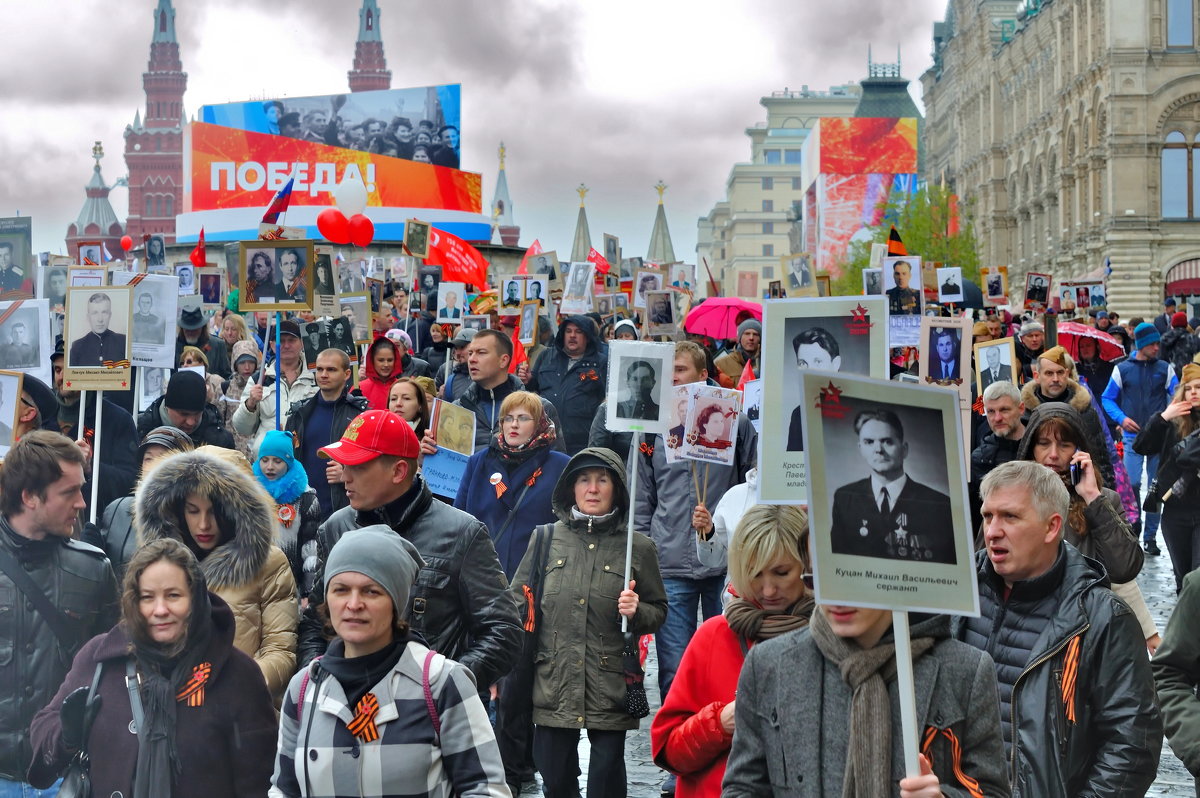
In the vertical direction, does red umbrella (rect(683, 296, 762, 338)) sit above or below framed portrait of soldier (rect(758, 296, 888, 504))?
above

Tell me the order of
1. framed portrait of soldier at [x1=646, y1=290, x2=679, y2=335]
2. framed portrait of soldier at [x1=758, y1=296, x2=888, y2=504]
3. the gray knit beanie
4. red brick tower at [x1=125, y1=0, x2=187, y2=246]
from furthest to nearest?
1. red brick tower at [x1=125, y1=0, x2=187, y2=246]
2. framed portrait of soldier at [x1=646, y1=290, x2=679, y2=335]
3. framed portrait of soldier at [x1=758, y1=296, x2=888, y2=504]
4. the gray knit beanie

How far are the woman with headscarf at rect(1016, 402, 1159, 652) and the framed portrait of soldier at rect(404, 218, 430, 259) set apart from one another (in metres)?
13.9

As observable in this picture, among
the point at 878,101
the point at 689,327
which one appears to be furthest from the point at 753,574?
the point at 878,101

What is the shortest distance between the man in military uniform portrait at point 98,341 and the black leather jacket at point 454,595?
3.88 meters

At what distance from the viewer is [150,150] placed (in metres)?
172

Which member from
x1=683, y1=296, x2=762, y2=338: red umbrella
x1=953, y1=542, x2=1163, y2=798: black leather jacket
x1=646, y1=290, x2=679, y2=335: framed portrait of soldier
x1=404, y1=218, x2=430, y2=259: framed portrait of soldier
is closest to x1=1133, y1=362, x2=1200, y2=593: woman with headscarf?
x1=953, y1=542, x2=1163, y2=798: black leather jacket

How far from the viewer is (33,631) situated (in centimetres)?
468

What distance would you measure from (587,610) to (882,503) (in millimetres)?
3083

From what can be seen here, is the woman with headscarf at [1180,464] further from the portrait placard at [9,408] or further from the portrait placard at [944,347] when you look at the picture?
the portrait placard at [9,408]

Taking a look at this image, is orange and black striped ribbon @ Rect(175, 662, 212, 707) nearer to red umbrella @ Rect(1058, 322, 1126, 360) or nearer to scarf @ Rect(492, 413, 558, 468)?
scarf @ Rect(492, 413, 558, 468)

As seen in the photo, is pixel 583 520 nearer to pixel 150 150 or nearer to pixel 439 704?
pixel 439 704

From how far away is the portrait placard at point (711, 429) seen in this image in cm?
733

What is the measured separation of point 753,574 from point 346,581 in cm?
114

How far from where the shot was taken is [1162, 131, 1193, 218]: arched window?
2023 inches
